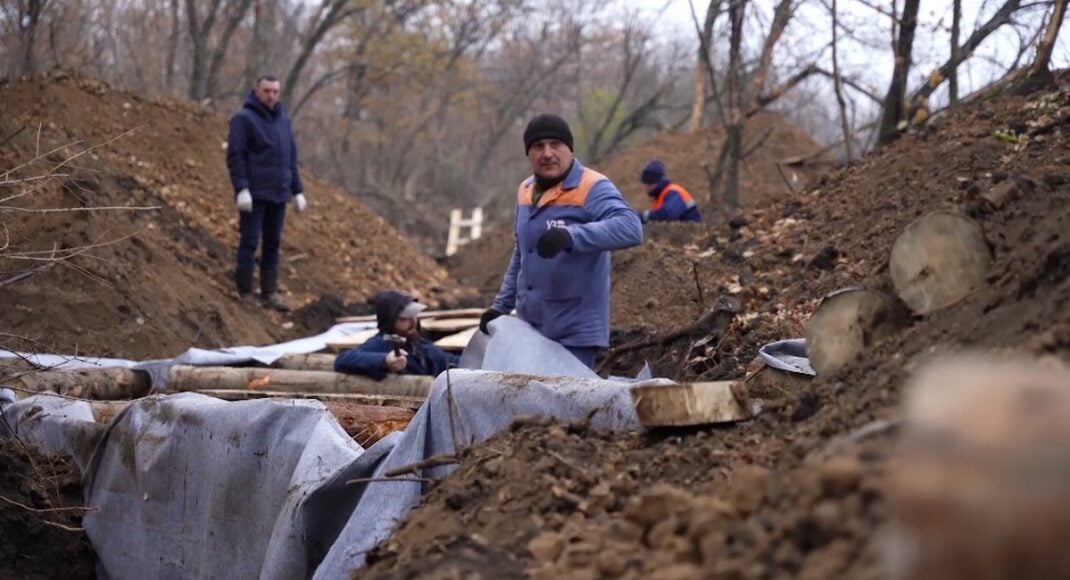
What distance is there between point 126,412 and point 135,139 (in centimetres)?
906

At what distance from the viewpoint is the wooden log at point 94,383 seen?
6.59 metres

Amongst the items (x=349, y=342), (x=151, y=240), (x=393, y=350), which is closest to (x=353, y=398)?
(x=393, y=350)

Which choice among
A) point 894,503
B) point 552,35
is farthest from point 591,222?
point 552,35

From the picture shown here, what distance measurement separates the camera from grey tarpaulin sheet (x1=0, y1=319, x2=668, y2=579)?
4.27 meters

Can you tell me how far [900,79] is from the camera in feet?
36.1

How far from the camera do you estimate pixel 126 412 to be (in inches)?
222

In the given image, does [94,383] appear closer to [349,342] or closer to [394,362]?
[394,362]

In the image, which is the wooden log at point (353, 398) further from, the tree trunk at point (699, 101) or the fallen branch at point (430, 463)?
the tree trunk at point (699, 101)

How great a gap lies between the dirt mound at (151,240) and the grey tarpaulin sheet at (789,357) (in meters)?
3.66

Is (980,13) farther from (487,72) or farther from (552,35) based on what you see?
(487,72)

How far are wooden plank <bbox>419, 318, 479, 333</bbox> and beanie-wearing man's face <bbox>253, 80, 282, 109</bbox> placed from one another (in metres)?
2.73

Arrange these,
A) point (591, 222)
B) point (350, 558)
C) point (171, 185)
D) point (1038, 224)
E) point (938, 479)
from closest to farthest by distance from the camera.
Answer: point (938, 479) < point (1038, 224) < point (350, 558) < point (591, 222) < point (171, 185)

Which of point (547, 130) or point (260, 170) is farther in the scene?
point (260, 170)

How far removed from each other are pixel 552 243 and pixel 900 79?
21.8ft
